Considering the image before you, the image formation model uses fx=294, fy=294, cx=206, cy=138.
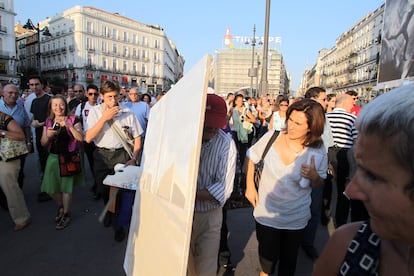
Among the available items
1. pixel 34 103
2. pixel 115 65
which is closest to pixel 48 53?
pixel 115 65

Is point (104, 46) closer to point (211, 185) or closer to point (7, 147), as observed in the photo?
point (7, 147)

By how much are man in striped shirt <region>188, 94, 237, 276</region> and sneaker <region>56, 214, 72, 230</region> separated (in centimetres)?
241

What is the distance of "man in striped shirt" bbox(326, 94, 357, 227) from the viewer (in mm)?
3576

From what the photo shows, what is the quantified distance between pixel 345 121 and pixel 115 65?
78291 mm

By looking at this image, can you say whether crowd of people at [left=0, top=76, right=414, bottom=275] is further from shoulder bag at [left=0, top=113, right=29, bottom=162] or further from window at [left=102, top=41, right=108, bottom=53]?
window at [left=102, top=41, right=108, bottom=53]

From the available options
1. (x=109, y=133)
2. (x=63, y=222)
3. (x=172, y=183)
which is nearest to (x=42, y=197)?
(x=63, y=222)

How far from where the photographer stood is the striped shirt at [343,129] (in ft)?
11.8

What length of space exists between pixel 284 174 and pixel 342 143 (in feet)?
6.07

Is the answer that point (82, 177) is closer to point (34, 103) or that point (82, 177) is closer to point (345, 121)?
point (34, 103)

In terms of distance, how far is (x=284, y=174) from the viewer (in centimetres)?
215

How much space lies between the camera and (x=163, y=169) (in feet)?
4.22

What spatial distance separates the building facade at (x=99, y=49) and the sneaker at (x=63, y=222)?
2431 inches

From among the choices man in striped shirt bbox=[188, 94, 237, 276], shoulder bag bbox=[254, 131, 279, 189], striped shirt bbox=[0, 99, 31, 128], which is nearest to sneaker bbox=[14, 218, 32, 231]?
striped shirt bbox=[0, 99, 31, 128]

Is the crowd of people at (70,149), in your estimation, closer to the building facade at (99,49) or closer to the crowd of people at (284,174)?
the crowd of people at (284,174)
